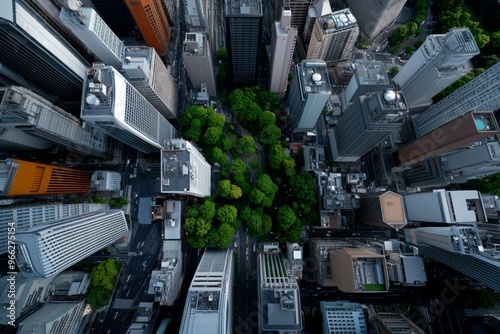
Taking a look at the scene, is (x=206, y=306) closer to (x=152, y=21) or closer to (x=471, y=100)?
(x=152, y=21)

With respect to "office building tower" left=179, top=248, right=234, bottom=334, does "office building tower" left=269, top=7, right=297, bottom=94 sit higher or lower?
higher

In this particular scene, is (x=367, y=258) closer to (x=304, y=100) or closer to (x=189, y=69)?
(x=304, y=100)

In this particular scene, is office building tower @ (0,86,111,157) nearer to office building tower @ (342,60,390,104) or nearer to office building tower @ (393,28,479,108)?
office building tower @ (342,60,390,104)

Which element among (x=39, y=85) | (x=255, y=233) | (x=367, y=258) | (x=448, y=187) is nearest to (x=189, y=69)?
(x=39, y=85)

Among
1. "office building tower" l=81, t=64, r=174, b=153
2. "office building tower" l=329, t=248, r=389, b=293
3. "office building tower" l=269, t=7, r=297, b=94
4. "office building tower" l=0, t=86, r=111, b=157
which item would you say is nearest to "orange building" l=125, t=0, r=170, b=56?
"office building tower" l=81, t=64, r=174, b=153

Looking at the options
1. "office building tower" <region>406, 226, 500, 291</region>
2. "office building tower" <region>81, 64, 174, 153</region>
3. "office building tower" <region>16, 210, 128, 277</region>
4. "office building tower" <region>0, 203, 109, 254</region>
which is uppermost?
"office building tower" <region>81, 64, 174, 153</region>

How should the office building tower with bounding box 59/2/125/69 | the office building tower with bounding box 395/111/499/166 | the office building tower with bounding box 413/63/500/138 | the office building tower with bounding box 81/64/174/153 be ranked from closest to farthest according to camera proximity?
the office building tower with bounding box 81/64/174/153 < the office building tower with bounding box 59/2/125/69 < the office building tower with bounding box 395/111/499/166 < the office building tower with bounding box 413/63/500/138

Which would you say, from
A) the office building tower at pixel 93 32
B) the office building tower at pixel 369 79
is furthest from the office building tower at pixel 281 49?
the office building tower at pixel 93 32

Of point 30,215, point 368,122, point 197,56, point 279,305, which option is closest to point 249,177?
point 368,122
